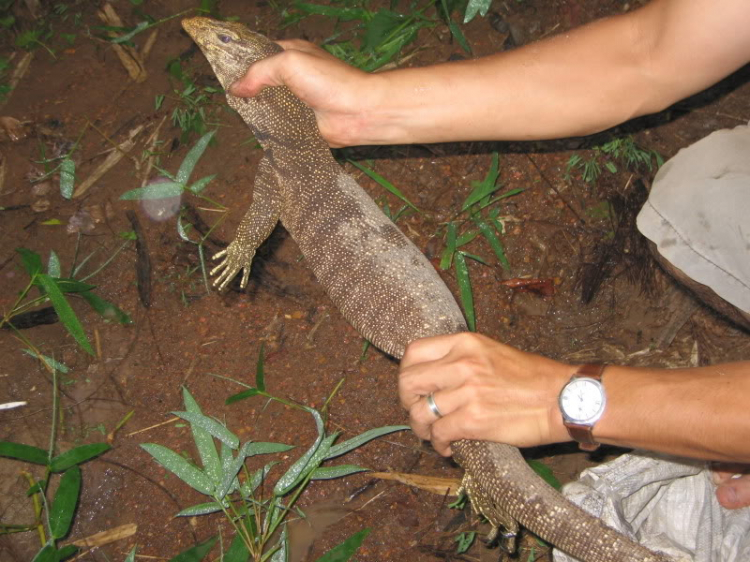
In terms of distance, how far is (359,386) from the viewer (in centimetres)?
327

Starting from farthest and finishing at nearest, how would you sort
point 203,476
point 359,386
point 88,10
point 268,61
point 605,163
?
point 88,10 < point 605,163 < point 359,386 < point 203,476 < point 268,61

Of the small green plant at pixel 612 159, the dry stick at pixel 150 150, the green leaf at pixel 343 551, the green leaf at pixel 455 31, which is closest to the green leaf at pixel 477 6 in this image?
the green leaf at pixel 455 31

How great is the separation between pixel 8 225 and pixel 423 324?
9.35 feet

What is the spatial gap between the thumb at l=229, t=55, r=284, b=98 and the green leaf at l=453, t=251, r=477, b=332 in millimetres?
1431

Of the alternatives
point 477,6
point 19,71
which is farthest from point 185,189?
point 477,6

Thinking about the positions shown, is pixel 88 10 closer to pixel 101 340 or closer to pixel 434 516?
Result: pixel 101 340

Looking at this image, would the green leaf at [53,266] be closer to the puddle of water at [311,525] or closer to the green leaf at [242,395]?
the green leaf at [242,395]

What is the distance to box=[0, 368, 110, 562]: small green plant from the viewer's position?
2.88 metres

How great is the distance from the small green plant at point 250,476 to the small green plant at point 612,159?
79.1 inches

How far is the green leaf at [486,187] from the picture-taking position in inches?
138

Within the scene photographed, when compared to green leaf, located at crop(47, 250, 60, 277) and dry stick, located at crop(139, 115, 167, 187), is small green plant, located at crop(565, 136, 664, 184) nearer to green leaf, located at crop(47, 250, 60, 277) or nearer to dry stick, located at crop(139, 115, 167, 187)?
dry stick, located at crop(139, 115, 167, 187)

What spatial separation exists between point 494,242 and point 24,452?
9.34 feet

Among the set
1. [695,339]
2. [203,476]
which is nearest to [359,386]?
[203,476]

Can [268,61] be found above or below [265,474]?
above
